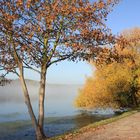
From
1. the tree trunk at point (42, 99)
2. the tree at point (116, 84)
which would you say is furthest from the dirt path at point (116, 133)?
the tree at point (116, 84)

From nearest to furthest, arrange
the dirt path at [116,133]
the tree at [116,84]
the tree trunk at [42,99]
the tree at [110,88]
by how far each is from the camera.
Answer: the dirt path at [116,133]
the tree trunk at [42,99]
the tree at [116,84]
the tree at [110,88]

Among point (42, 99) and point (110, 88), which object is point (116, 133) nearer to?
point (42, 99)

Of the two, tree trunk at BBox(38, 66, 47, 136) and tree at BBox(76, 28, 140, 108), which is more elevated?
tree at BBox(76, 28, 140, 108)

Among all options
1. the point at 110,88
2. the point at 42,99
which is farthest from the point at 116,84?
the point at 42,99

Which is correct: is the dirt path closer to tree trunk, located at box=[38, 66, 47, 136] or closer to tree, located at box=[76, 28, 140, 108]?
tree trunk, located at box=[38, 66, 47, 136]

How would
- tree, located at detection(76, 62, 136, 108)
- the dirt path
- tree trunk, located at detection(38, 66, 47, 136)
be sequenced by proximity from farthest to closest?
tree, located at detection(76, 62, 136, 108)
tree trunk, located at detection(38, 66, 47, 136)
the dirt path

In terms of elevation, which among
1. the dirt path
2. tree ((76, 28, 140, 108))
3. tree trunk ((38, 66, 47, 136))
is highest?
tree ((76, 28, 140, 108))

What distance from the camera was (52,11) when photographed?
20.3m

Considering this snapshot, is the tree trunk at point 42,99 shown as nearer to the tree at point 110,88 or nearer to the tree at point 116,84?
the tree at point 116,84

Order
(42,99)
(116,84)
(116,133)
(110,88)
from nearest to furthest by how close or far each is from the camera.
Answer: (116,133) → (42,99) → (110,88) → (116,84)

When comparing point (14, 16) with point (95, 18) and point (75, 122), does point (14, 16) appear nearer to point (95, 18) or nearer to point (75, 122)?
point (95, 18)

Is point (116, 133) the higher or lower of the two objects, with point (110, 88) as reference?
lower

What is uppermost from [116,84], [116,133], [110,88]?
[116,84]

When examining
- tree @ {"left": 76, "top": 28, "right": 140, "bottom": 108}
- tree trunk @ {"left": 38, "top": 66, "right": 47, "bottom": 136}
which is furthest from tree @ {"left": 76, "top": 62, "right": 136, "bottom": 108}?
tree trunk @ {"left": 38, "top": 66, "right": 47, "bottom": 136}
